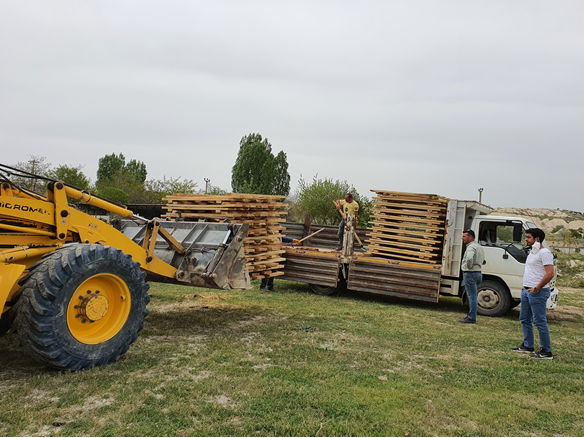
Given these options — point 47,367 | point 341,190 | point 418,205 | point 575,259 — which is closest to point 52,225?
point 47,367

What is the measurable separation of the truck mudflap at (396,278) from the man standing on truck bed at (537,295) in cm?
388

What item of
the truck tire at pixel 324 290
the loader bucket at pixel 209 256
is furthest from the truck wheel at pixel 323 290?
the loader bucket at pixel 209 256

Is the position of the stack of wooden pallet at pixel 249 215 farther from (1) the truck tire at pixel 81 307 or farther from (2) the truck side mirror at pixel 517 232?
(2) the truck side mirror at pixel 517 232

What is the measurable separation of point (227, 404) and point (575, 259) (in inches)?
995

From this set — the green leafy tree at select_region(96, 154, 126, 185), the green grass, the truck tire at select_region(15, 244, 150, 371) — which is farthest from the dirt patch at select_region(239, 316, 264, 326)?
the green leafy tree at select_region(96, 154, 126, 185)

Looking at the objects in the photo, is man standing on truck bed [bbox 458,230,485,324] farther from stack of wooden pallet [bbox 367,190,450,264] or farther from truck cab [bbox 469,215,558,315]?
stack of wooden pallet [bbox 367,190,450,264]

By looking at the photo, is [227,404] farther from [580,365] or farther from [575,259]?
[575,259]

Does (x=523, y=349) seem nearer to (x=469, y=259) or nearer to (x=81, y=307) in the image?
(x=469, y=259)

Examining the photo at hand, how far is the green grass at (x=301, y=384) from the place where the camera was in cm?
400

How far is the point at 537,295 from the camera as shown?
688 centimetres

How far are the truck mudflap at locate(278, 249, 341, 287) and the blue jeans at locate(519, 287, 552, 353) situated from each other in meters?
5.65

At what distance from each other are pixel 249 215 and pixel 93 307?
4625mm

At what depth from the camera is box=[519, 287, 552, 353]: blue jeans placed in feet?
22.3

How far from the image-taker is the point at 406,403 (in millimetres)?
4602
